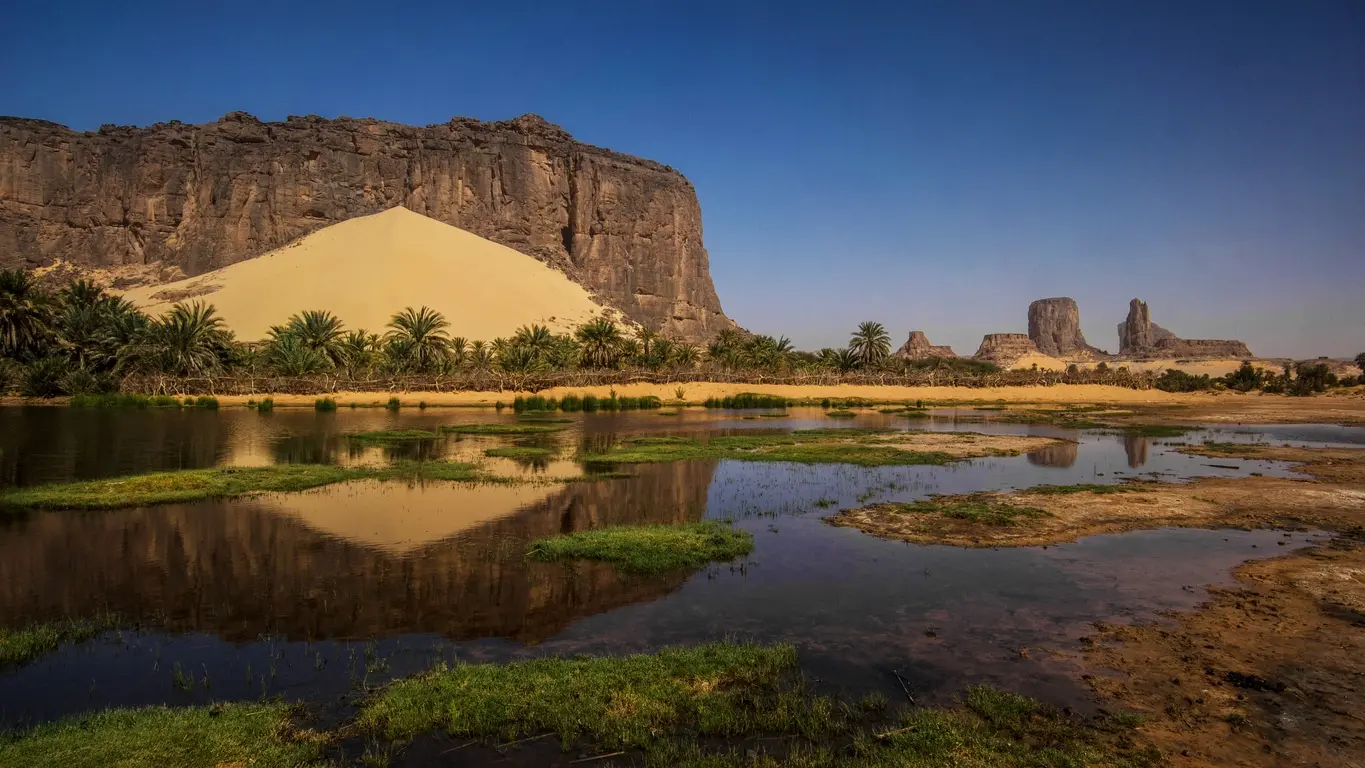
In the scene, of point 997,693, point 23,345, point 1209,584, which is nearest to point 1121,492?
point 1209,584

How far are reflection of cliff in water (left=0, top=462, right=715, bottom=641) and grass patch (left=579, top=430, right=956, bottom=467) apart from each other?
1035 centimetres

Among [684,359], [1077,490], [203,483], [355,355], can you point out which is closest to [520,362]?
[355,355]

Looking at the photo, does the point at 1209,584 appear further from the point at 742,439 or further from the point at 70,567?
the point at 742,439

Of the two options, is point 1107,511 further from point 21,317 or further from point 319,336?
point 21,317

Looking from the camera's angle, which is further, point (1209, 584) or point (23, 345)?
point (23, 345)

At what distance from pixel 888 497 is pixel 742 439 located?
561 inches

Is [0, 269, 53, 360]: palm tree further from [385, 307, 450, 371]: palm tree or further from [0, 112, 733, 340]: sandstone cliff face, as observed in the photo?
[0, 112, 733, 340]: sandstone cliff face

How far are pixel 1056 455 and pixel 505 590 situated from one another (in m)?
25.3

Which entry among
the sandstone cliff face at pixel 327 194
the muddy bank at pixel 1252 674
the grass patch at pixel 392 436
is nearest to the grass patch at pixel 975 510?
the muddy bank at pixel 1252 674

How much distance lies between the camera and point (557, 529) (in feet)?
51.4

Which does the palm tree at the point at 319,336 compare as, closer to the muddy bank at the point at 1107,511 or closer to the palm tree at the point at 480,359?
the palm tree at the point at 480,359

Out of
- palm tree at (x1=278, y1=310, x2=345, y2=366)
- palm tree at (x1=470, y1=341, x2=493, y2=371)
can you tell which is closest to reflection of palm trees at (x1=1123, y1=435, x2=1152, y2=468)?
palm tree at (x1=470, y1=341, x2=493, y2=371)

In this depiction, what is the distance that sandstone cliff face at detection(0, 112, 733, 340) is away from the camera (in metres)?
128

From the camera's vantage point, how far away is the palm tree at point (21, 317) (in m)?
53.0
